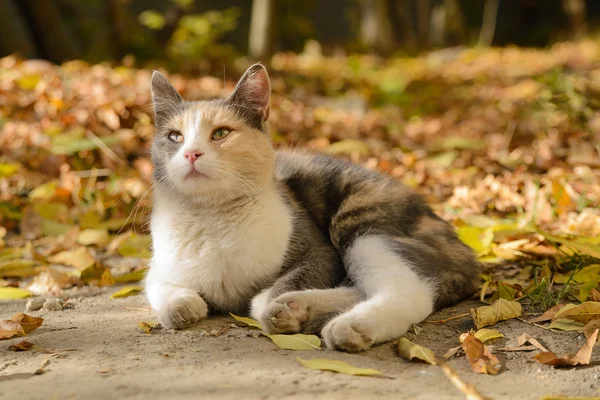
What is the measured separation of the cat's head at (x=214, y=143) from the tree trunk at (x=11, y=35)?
608cm

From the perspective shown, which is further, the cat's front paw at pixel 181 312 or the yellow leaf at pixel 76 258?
the yellow leaf at pixel 76 258

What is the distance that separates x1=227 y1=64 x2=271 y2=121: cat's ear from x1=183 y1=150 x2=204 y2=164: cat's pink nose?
40 cm

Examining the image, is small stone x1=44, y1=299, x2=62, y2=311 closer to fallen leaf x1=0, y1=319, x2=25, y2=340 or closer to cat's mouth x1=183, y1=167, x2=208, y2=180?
fallen leaf x1=0, y1=319, x2=25, y2=340

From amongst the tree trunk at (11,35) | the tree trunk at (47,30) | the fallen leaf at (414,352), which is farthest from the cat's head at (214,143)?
the tree trunk at (47,30)

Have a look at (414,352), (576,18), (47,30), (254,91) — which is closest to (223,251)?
(254,91)

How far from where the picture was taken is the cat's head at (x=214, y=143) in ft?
8.34

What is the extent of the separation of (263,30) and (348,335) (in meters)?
9.34

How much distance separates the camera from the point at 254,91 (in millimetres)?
2836

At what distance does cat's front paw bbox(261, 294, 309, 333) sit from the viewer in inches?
89.5

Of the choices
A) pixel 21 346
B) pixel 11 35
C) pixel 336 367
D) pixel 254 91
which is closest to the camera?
pixel 336 367

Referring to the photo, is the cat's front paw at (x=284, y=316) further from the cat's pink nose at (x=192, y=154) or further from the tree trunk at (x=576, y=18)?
the tree trunk at (x=576, y=18)

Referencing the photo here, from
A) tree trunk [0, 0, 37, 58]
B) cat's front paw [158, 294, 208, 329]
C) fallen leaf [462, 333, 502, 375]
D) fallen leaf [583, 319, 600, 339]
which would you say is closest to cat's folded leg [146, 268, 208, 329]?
cat's front paw [158, 294, 208, 329]

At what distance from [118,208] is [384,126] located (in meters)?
3.61

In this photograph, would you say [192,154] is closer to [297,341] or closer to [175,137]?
[175,137]
